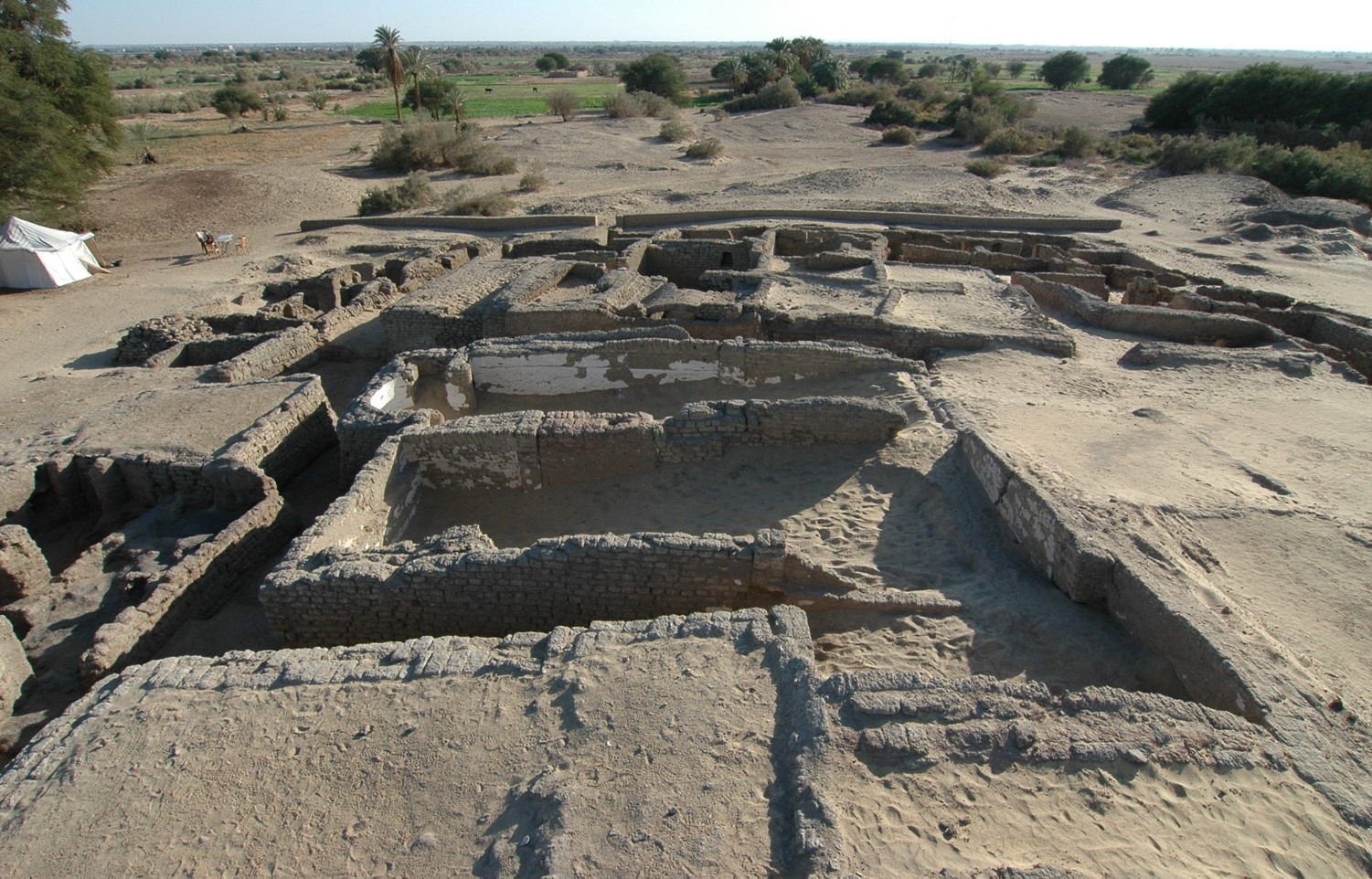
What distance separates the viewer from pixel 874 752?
4.13m

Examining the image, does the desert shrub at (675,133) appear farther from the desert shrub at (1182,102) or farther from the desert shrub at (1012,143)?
the desert shrub at (1182,102)

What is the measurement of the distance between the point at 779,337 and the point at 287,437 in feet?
22.8

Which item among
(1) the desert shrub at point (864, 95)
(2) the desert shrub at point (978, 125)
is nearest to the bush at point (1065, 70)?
(1) the desert shrub at point (864, 95)

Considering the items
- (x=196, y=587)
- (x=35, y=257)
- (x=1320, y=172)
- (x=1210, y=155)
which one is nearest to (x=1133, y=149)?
(x=1210, y=155)

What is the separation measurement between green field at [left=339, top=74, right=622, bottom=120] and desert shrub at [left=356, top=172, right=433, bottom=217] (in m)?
23.5

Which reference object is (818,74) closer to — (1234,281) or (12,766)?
(1234,281)

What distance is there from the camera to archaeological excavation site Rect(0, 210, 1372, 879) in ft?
12.6

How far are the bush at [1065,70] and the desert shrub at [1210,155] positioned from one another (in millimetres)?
37895

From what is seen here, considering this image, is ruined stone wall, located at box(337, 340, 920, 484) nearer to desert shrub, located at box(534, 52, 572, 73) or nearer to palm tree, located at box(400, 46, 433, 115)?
palm tree, located at box(400, 46, 433, 115)

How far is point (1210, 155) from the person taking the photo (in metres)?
24.7

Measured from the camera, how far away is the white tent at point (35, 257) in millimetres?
16297

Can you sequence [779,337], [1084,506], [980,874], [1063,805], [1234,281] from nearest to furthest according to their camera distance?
[980,874] < [1063,805] < [1084,506] < [779,337] < [1234,281]

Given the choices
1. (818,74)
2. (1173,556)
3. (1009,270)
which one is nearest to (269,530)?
(1173,556)

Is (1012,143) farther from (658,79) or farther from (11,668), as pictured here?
(11,668)
